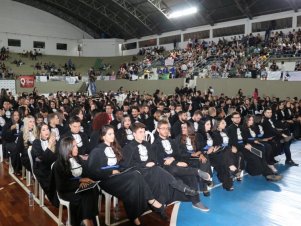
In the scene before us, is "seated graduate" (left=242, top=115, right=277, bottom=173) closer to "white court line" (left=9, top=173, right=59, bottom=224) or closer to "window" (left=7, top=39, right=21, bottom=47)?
"white court line" (left=9, top=173, right=59, bottom=224)

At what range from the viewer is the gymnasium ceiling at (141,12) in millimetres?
20641

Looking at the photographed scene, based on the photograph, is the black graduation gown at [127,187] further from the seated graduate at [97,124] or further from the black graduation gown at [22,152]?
the black graduation gown at [22,152]

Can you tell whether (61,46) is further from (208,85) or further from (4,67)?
(208,85)

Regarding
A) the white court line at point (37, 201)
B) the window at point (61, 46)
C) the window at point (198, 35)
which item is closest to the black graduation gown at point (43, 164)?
the white court line at point (37, 201)

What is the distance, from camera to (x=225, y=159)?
563 cm

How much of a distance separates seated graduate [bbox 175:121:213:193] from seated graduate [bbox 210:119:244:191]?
412mm

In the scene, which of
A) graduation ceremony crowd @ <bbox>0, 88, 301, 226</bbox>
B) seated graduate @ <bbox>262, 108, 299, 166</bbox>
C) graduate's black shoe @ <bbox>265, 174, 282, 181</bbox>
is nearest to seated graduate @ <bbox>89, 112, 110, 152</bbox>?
graduation ceremony crowd @ <bbox>0, 88, 301, 226</bbox>

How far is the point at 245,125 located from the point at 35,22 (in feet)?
95.9

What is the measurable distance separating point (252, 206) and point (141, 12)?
24.3m

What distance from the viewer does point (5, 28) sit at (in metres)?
28.8

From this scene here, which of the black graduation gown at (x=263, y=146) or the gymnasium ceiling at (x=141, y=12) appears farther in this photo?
the gymnasium ceiling at (x=141, y=12)

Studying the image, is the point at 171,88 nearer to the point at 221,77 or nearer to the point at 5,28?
the point at 221,77

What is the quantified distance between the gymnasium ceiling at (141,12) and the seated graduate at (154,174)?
703 inches

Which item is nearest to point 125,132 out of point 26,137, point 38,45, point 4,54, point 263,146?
point 26,137
